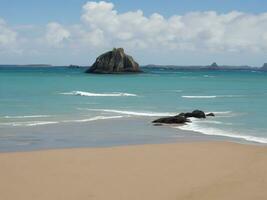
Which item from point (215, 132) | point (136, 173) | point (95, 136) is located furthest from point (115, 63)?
point (136, 173)

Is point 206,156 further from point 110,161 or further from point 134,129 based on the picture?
point 134,129

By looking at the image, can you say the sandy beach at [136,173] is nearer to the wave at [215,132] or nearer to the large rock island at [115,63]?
the wave at [215,132]

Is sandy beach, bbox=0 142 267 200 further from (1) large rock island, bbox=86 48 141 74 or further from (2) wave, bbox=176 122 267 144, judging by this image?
(1) large rock island, bbox=86 48 141 74

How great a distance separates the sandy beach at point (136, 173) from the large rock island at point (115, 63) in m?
105

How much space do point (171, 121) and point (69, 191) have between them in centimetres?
1461

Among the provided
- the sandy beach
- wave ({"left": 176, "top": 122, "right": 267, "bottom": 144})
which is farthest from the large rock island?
the sandy beach

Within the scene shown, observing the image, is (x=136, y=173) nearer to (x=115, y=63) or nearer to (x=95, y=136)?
(x=95, y=136)

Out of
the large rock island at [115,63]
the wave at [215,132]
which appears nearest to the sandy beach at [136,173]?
the wave at [215,132]

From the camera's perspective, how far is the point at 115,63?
12412 cm

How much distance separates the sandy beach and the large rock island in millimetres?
105474

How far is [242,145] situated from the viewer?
1772cm

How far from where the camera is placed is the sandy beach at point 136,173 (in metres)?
10.8

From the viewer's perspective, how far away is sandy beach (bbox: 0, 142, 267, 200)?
1081cm

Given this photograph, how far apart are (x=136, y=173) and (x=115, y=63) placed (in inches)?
4416
